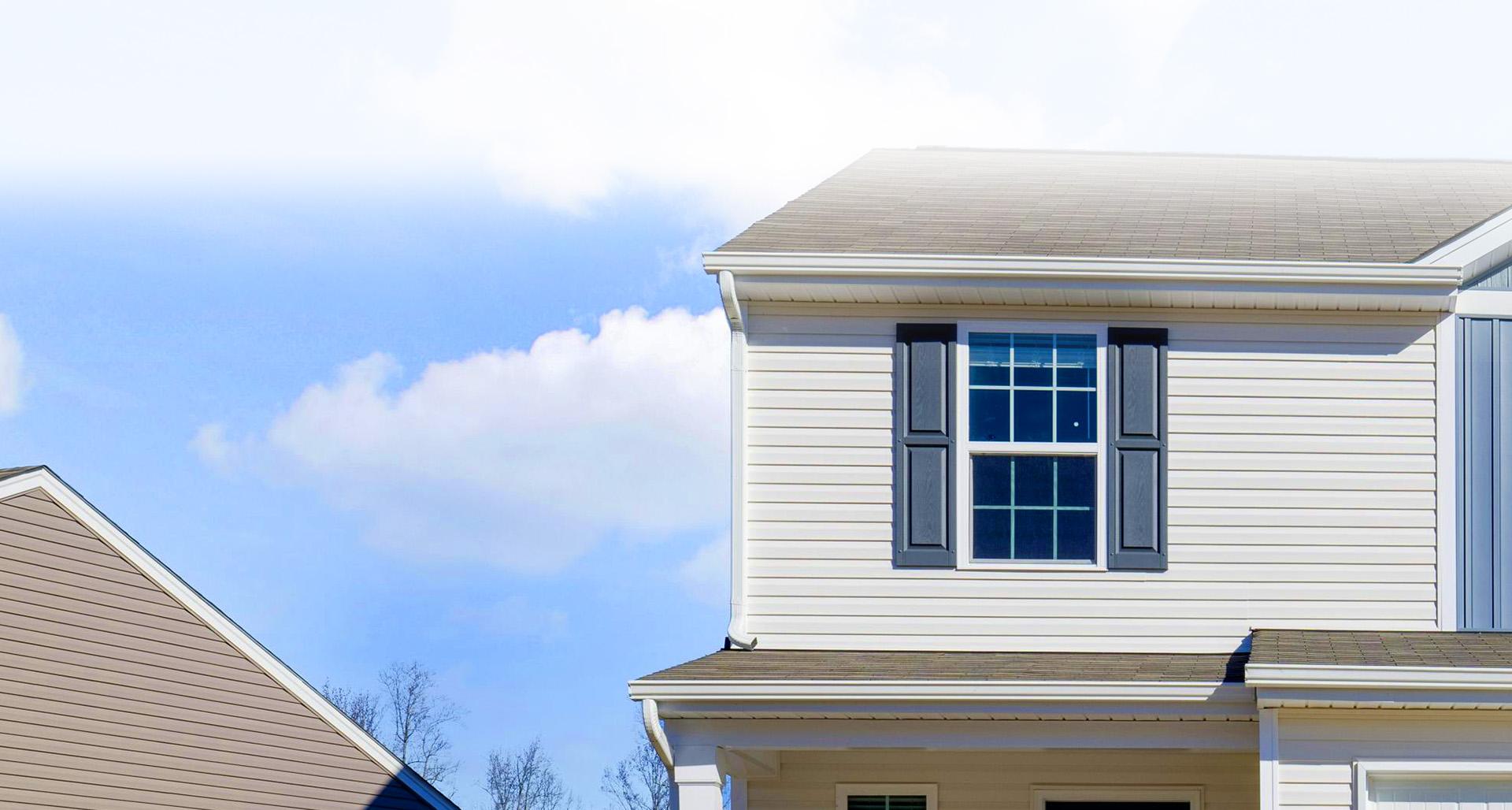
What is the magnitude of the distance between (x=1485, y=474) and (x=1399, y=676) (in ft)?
8.81

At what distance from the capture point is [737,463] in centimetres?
966

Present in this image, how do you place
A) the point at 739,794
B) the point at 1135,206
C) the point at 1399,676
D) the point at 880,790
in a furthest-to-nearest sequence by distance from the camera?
the point at 1135,206
the point at 880,790
the point at 739,794
the point at 1399,676

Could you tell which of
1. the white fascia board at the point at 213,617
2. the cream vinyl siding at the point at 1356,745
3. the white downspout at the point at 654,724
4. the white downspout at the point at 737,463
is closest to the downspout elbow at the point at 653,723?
the white downspout at the point at 654,724

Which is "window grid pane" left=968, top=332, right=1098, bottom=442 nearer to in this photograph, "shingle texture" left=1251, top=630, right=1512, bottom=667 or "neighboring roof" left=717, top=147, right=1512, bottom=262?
"neighboring roof" left=717, top=147, right=1512, bottom=262

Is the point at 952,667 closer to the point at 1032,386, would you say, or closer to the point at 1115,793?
the point at 1032,386

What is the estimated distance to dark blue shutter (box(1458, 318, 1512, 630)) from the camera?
960cm

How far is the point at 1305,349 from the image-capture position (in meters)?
9.84

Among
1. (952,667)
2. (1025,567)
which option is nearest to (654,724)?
(952,667)

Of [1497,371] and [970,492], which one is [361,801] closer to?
[970,492]

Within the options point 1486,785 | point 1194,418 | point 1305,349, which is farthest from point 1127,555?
point 1486,785

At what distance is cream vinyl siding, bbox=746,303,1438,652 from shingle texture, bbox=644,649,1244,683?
0.87ft

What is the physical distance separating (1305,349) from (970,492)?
241 cm

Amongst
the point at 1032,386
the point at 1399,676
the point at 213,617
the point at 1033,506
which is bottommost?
the point at 1399,676

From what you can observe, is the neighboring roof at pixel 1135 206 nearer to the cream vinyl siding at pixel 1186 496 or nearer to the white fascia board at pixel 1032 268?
the white fascia board at pixel 1032 268
